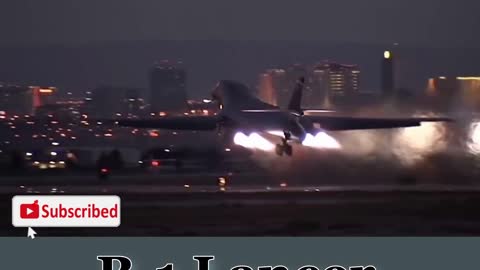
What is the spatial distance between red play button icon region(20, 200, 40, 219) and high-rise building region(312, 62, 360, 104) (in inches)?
1153

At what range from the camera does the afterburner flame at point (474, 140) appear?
4294cm

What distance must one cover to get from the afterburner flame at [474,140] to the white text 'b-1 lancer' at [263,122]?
2163 mm

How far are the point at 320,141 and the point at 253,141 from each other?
4.92 m

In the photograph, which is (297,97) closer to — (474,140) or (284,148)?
(284,148)

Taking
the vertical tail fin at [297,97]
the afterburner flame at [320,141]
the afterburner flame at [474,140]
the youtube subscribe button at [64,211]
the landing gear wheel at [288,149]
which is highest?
the vertical tail fin at [297,97]

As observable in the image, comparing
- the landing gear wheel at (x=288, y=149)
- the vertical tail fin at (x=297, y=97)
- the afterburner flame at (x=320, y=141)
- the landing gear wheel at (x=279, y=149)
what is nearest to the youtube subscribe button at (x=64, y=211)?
the landing gear wheel at (x=288, y=149)

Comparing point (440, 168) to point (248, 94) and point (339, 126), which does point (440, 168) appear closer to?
point (339, 126)

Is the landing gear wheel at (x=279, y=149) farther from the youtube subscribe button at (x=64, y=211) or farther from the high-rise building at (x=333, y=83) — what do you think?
the youtube subscribe button at (x=64, y=211)

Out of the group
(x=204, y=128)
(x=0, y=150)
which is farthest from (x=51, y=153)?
(x=204, y=128)

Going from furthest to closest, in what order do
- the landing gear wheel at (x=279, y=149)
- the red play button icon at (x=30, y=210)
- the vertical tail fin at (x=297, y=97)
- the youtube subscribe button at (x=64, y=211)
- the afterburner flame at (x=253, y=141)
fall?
the vertical tail fin at (x=297, y=97)
the afterburner flame at (x=253, y=141)
the landing gear wheel at (x=279, y=149)
the red play button icon at (x=30, y=210)
the youtube subscribe button at (x=64, y=211)

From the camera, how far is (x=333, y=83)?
54.3 m

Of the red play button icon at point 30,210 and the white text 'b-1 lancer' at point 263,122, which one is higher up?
the white text 'b-1 lancer' at point 263,122

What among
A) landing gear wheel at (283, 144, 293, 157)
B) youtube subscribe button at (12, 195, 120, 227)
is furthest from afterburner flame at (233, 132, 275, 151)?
youtube subscribe button at (12, 195, 120, 227)

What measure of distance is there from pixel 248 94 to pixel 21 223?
3543cm
